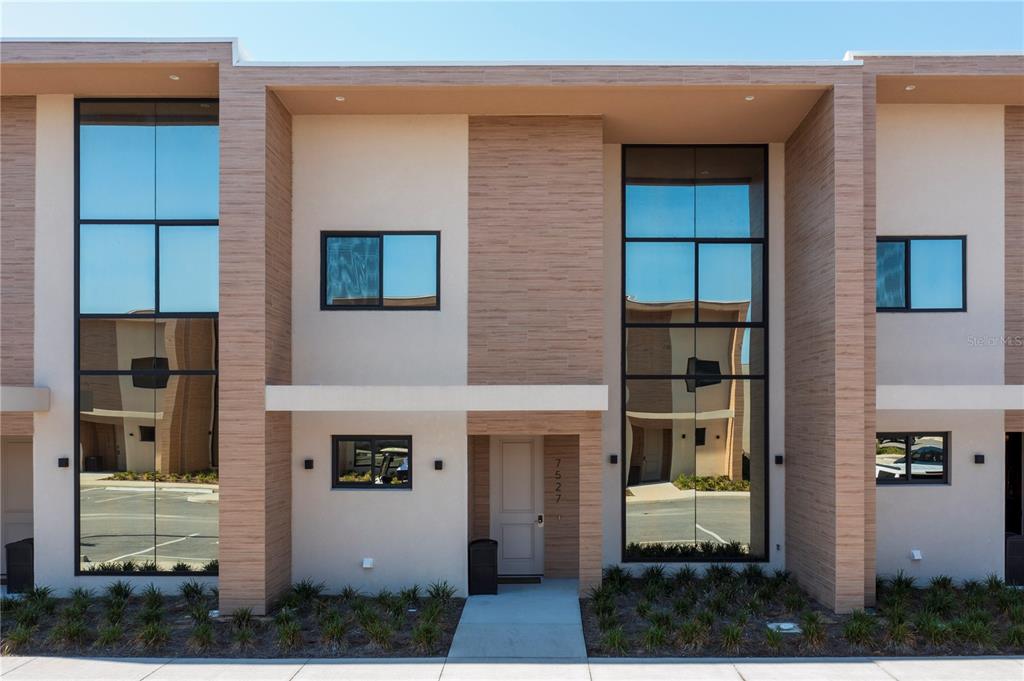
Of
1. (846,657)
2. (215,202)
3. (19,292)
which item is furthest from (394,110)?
(846,657)

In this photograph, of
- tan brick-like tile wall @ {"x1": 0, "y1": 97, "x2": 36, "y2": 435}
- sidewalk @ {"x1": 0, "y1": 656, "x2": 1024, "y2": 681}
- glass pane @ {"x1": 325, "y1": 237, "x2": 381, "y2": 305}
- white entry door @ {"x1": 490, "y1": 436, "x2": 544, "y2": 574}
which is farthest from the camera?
white entry door @ {"x1": 490, "y1": 436, "x2": 544, "y2": 574}

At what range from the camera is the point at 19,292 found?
33.9ft

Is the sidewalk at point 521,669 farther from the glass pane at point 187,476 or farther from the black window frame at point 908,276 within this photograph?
the black window frame at point 908,276

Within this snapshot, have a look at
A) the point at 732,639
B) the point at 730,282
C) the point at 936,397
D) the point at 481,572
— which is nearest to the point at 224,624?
the point at 481,572

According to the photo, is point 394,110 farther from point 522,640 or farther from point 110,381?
point 522,640

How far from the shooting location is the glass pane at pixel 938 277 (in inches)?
427

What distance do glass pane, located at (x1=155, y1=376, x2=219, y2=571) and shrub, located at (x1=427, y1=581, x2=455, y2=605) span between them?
10.9ft

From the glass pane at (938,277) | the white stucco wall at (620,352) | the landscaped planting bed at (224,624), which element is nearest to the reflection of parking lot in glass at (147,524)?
the landscaped planting bed at (224,624)

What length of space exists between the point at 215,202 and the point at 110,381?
10.4 feet

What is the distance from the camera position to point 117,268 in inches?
406

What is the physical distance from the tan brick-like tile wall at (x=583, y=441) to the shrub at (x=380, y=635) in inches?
122

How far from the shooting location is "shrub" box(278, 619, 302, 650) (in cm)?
823

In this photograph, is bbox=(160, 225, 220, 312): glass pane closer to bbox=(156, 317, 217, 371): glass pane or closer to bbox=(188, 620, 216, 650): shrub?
bbox=(156, 317, 217, 371): glass pane

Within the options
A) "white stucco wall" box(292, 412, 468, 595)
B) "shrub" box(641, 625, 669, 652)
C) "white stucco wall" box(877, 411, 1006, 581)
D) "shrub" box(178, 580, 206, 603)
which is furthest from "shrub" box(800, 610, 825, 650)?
"shrub" box(178, 580, 206, 603)
